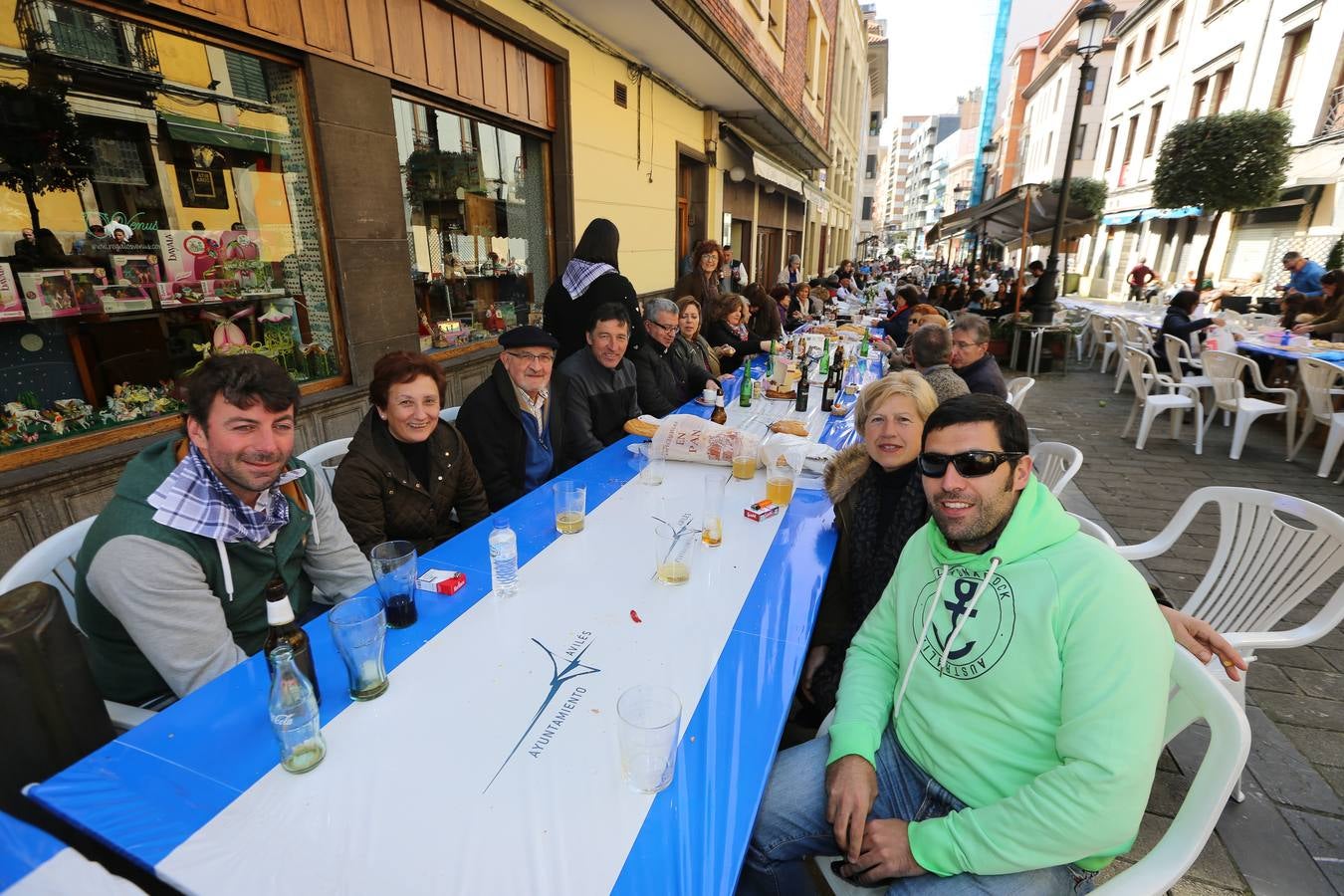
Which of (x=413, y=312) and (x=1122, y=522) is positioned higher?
(x=413, y=312)

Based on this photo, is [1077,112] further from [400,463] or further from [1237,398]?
[400,463]

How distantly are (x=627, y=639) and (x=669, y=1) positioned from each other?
5670mm

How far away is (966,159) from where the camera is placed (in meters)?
65.4

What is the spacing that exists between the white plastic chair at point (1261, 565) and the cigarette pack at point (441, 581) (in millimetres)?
2541

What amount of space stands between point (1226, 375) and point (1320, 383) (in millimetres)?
764

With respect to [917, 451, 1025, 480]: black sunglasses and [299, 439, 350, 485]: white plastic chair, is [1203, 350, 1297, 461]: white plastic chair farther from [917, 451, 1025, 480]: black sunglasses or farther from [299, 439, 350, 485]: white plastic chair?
[299, 439, 350, 485]: white plastic chair

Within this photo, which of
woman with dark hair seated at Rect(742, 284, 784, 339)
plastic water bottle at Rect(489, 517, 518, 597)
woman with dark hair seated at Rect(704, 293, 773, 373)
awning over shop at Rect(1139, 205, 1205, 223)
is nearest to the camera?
plastic water bottle at Rect(489, 517, 518, 597)

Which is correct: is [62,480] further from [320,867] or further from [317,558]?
[320,867]

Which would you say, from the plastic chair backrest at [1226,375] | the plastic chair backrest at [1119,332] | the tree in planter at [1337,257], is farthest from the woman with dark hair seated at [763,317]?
the tree in planter at [1337,257]

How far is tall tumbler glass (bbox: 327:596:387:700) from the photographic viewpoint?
4.40 ft

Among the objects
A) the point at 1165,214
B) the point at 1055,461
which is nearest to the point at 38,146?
the point at 1055,461

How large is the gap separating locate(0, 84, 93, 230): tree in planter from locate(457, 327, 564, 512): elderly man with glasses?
6.92 ft

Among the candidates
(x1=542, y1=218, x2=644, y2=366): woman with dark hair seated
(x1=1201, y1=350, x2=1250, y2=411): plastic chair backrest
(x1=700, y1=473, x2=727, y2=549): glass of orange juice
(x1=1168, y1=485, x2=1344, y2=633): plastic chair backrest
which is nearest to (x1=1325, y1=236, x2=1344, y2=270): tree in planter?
(x1=1201, y1=350, x2=1250, y2=411): plastic chair backrest

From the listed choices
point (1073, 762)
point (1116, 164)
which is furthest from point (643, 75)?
point (1116, 164)
